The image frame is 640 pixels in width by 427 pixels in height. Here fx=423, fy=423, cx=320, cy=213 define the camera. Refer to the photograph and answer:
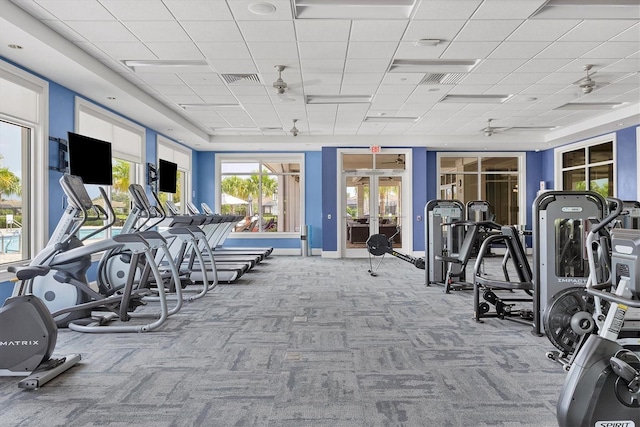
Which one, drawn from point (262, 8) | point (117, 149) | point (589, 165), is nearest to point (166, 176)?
point (117, 149)

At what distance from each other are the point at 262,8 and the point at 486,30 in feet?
7.65

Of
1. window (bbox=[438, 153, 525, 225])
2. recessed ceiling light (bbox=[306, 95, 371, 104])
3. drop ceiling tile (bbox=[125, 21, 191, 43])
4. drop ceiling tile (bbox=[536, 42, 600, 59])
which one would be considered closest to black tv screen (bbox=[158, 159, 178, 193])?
recessed ceiling light (bbox=[306, 95, 371, 104])

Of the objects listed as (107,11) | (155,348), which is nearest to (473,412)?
(155,348)

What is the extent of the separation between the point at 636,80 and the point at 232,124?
7161mm

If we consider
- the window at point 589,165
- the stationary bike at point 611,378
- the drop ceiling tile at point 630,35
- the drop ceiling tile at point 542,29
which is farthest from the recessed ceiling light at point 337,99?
the stationary bike at point 611,378

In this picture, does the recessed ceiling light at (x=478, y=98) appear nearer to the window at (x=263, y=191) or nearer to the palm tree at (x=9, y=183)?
the window at (x=263, y=191)

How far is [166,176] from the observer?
816cm

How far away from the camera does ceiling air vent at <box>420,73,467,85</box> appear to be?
5.90 metres

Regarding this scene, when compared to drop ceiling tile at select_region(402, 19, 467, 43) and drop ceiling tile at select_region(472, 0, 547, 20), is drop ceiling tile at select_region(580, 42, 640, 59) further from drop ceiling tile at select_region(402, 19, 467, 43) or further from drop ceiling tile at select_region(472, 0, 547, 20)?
drop ceiling tile at select_region(402, 19, 467, 43)

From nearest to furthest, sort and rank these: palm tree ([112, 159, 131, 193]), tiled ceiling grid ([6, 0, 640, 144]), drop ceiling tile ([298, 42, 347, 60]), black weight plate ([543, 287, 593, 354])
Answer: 1. black weight plate ([543, 287, 593, 354])
2. tiled ceiling grid ([6, 0, 640, 144])
3. drop ceiling tile ([298, 42, 347, 60])
4. palm tree ([112, 159, 131, 193])

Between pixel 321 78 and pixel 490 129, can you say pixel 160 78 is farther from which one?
pixel 490 129

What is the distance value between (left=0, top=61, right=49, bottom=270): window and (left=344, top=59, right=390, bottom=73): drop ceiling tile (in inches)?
152

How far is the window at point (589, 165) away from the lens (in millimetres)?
9289

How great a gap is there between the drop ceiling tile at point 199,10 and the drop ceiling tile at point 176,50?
27.8 inches
